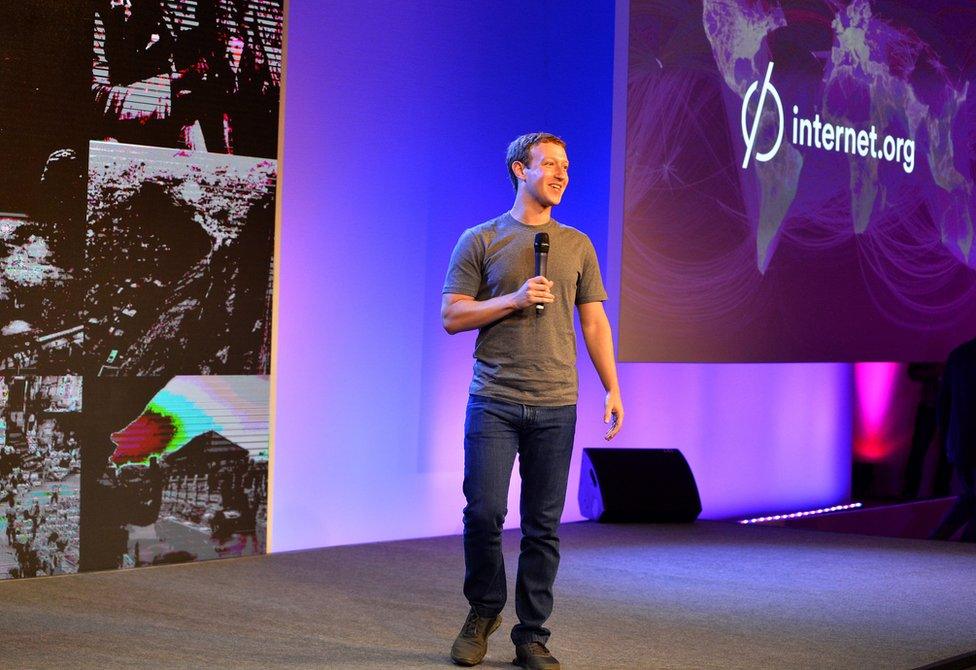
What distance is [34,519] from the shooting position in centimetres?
487

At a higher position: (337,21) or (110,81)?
(337,21)

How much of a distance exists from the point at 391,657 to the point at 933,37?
20.0ft

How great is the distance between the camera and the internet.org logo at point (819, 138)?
7.00 m

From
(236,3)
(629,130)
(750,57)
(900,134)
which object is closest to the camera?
(236,3)

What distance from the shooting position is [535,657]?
3.62 meters

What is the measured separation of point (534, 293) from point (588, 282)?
420 millimetres

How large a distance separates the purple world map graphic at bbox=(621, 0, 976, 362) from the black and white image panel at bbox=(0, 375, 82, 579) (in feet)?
8.82

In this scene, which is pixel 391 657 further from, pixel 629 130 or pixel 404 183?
pixel 629 130

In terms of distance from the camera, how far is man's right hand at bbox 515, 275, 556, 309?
3467 millimetres

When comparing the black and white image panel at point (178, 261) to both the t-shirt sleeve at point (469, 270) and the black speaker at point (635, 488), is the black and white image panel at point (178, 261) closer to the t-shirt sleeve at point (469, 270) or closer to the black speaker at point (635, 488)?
the t-shirt sleeve at point (469, 270)

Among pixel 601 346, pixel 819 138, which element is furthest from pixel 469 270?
pixel 819 138

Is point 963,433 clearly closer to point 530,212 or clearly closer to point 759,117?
point 759,117

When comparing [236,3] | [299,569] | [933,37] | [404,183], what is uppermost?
[933,37]

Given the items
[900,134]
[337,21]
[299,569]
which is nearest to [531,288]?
[299,569]
